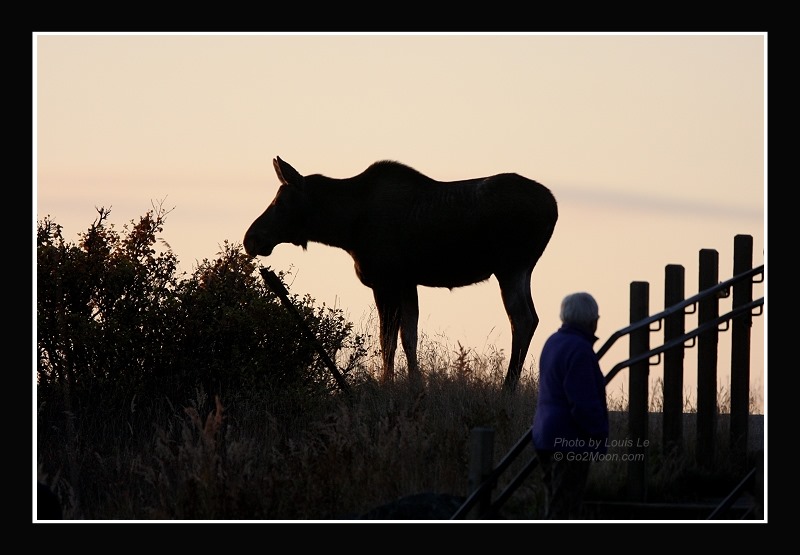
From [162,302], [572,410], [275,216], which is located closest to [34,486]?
[572,410]

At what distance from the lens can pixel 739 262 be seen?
13.2 metres

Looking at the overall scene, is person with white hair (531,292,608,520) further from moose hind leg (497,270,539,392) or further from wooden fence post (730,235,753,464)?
moose hind leg (497,270,539,392)

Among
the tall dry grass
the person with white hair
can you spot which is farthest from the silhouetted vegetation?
the person with white hair

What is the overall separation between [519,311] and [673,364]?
5005 millimetres

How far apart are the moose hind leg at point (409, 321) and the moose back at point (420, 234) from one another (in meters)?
0.01

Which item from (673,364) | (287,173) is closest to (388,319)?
(287,173)

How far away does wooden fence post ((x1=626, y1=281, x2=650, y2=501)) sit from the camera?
11.8 metres

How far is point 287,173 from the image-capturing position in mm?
17828

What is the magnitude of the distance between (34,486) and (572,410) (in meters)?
4.34

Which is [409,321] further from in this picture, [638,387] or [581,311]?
[581,311]

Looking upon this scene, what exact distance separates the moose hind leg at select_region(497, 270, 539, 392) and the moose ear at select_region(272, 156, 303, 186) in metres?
2.80

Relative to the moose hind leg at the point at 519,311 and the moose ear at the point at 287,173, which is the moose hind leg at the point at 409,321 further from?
the moose ear at the point at 287,173

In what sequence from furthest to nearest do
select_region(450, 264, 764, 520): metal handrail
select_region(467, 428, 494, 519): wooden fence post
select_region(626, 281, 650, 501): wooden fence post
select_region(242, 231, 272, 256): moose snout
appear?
select_region(242, 231, 272, 256): moose snout < select_region(626, 281, 650, 501): wooden fence post < select_region(467, 428, 494, 519): wooden fence post < select_region(450, 264, 764, 520): metal handrail

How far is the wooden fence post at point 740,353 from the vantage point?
12.9 meters
